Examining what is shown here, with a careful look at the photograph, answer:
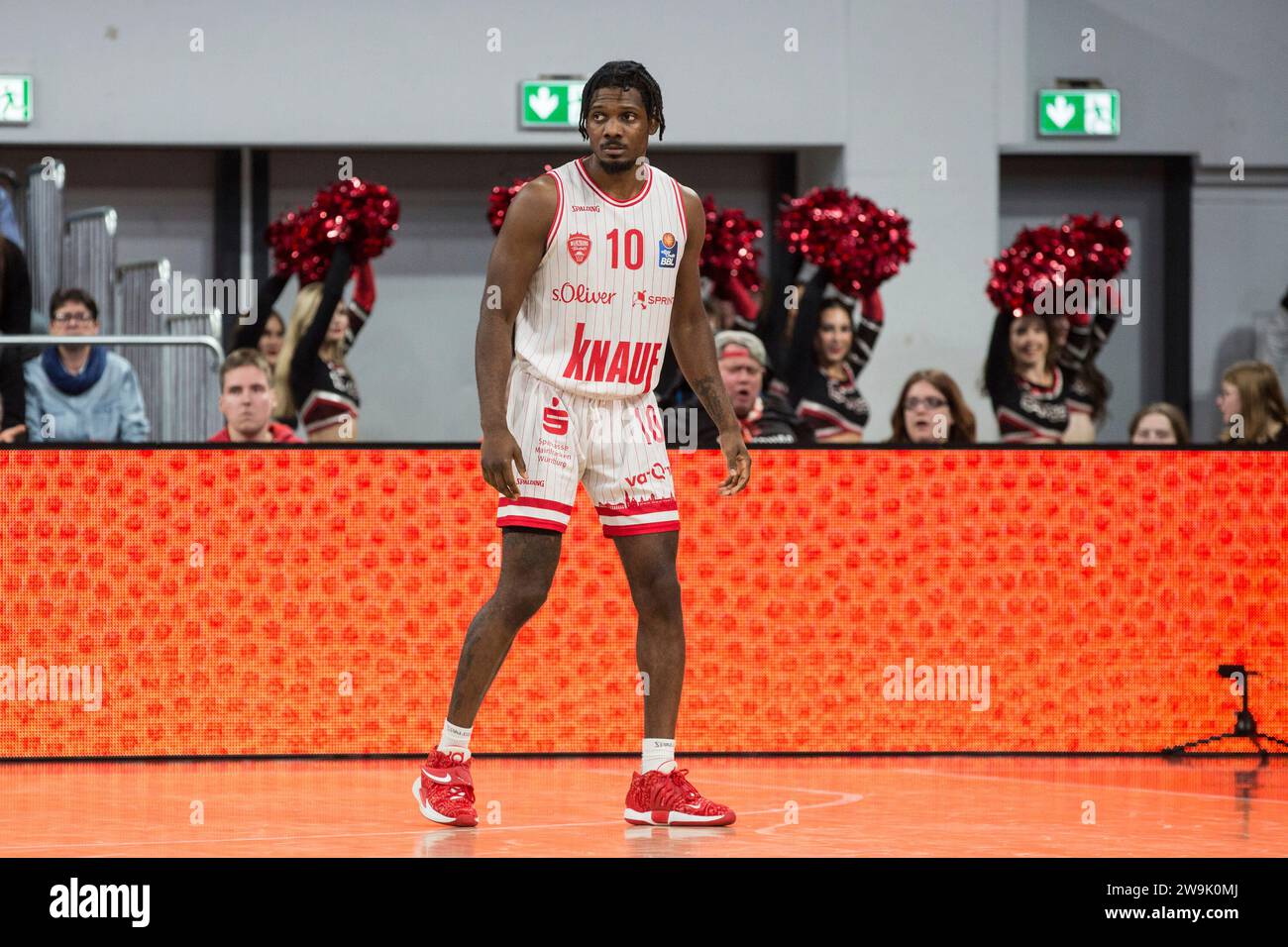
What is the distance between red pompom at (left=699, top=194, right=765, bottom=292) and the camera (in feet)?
24.4

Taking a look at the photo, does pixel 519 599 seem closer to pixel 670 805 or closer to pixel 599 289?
pixel 670 805

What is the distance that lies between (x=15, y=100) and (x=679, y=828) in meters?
7.81

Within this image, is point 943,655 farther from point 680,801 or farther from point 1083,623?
point 680,801

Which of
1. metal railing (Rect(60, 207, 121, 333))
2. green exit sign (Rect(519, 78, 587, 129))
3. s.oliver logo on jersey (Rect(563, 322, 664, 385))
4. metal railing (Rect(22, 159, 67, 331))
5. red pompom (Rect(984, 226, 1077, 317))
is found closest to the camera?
s.oliver logo on jersey (Rect(563, 322, 664, 385))

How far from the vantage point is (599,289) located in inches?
180

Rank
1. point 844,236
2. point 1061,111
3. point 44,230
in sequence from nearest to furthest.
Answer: point 844,236
point 44,230
point 1061,111

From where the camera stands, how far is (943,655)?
6227 mm

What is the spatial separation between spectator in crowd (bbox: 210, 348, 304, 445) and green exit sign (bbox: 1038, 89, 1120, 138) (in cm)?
656

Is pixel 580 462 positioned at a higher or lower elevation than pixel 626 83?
lower

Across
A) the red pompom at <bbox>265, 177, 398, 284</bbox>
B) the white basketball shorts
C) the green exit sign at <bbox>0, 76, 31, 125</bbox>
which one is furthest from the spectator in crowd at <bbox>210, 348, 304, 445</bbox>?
the green exit sign at <bbox>0, 76, 31, 125</bbox>

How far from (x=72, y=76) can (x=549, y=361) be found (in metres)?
7.15

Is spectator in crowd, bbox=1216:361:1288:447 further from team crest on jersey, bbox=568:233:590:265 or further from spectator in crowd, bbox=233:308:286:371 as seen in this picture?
spectator in crowd, bbox=233:308:286:371

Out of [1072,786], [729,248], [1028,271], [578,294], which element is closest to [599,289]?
[578,294]

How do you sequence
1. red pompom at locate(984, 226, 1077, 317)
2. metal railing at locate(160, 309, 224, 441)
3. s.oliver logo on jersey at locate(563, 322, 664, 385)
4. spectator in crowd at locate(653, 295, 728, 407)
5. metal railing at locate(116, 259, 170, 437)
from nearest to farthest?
s.oliver logo on jersey at locate(563, 322, 664, 385), spectator in crowd at locate(653, 295, 728, 407), red pompom at locate(984, 226, 1077, 317), metal railing at locate(160, 309, 224, 441), metal railing at locate(116, 259, 170, 437)
